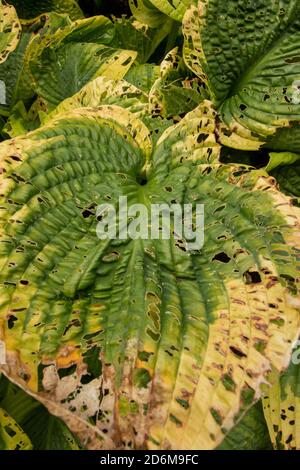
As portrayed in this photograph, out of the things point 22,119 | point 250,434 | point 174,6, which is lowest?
point 250,434

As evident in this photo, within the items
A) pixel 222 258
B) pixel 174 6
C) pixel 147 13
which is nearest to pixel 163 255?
pixel 222 258

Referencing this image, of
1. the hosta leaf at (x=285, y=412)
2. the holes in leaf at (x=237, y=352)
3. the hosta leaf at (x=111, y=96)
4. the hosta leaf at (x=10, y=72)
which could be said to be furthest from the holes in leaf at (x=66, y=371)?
the hosta leaf at (x=10, y=72)

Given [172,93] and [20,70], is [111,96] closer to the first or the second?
[172,93]

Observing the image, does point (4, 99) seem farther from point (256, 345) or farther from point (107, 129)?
point (256, 345)

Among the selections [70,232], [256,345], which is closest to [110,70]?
[70,232]

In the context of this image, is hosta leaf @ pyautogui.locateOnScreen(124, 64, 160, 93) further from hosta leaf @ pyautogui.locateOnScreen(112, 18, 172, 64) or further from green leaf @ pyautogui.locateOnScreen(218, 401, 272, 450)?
green leaf @ pyautogui.locateOnScreen(218, 401, 272, 450)

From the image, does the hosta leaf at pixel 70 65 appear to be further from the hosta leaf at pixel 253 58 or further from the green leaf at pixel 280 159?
the green leaf at pixel 280 159

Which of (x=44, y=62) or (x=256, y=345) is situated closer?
(x=256, y=345)
